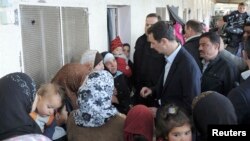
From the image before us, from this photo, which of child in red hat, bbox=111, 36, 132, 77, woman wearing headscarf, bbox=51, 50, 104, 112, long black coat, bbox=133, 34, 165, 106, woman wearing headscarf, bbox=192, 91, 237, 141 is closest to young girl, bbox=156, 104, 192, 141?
woman wearing headscarf, bbox=192, 91, 237, 141

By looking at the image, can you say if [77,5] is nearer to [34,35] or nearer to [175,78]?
[34,35]

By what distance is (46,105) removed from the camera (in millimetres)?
2707

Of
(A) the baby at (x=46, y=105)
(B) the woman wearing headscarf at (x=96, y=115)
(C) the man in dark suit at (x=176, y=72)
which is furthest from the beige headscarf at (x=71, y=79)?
(C) the man in dark suit at (x=176, y=72)

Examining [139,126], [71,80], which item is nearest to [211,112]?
[139,126]

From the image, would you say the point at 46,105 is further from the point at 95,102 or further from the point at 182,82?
the point at 182,82

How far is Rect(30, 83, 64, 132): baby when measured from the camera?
270cm

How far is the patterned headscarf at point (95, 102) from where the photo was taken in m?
2.51

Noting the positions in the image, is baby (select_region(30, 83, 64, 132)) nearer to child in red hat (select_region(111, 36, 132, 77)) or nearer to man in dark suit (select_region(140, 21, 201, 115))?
man in dark suit (select_region(140, 21, 201, 115))

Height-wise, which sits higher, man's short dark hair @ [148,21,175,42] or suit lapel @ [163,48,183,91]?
man's short dark hair @ [148,21,175,42]

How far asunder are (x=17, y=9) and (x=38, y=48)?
0.53 meters

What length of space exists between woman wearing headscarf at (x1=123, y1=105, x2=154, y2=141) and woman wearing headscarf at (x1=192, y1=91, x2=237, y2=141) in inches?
14.0

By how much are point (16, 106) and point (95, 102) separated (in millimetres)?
606

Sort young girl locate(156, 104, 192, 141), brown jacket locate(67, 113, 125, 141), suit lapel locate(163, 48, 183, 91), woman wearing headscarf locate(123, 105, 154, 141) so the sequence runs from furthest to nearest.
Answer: suit lapel locate(163, 48, 183, 91)
brown jacket locate(67, 113, 125, 141)
woman wearing headscarf locate(123, 105, 154, 141)
young girl locate(156, 104, 192, 141)


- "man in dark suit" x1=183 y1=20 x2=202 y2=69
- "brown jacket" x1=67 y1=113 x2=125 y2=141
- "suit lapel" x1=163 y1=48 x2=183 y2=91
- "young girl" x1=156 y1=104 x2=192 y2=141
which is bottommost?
"brown jacket" x1=67 y1=113 x2=125 y2=141
